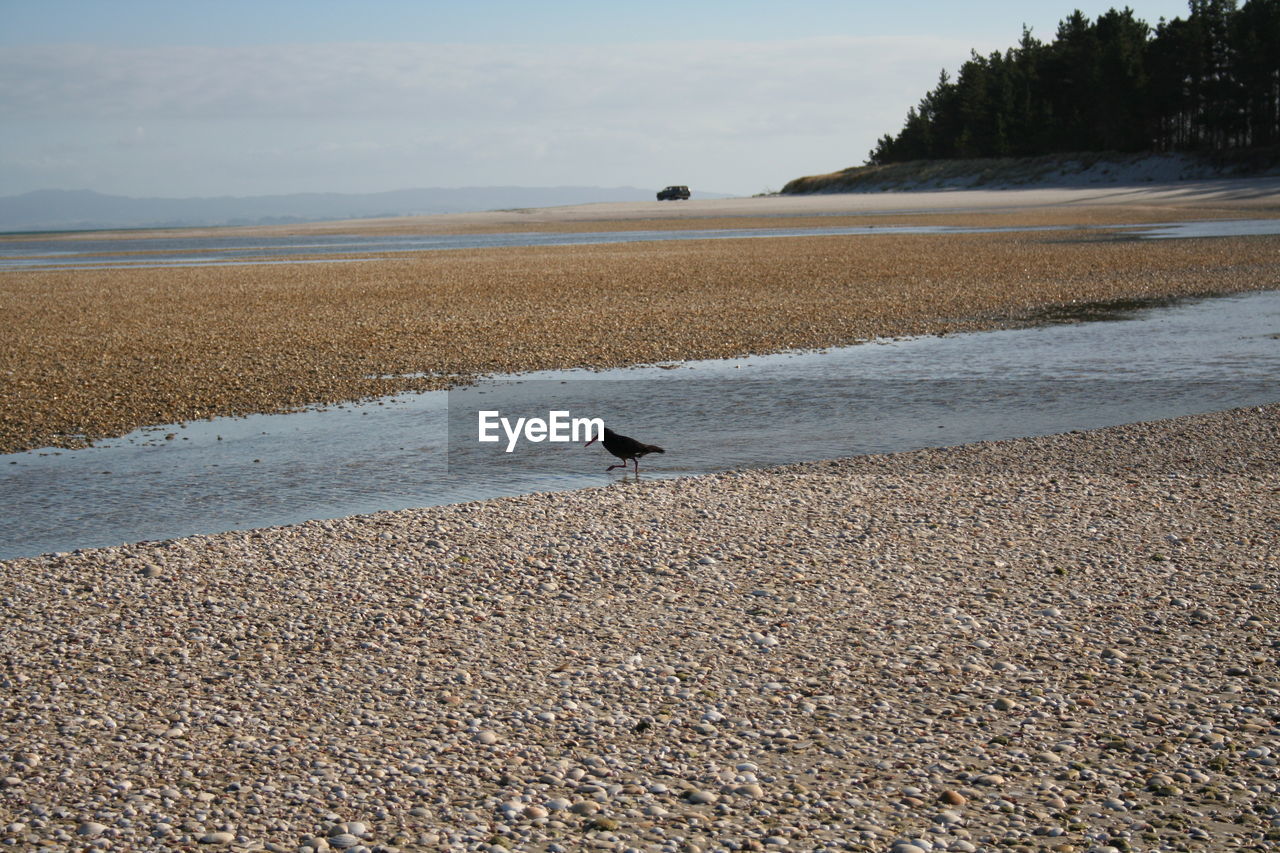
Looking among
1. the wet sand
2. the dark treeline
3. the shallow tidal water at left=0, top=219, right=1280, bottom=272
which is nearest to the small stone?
the wet sand

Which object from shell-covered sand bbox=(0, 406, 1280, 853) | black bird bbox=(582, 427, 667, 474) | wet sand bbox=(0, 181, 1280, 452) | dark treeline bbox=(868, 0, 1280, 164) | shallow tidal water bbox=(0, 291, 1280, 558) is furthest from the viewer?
dark treeline bbox=(868, 0, 1280, 164)

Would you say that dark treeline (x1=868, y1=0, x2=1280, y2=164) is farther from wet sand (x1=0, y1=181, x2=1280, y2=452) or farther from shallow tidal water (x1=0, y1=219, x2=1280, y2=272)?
wet sand (x1=0, y1=181, x2=1280, y2=452)

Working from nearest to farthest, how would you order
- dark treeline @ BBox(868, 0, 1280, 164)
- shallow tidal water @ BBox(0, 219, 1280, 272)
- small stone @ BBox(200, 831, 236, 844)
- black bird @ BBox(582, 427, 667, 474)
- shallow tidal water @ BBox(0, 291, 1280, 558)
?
small stone @ BBox(200, 831, 236, 844) < shallow tidal water @ BBox(0, 291, 1280, 558) < black bird @ BBox(582, 427, 667, 474) < shallow tidal water @ BBox(0, 219, 1280, 272) < dark treeline @ BBox(868, 0, 1280, 164)

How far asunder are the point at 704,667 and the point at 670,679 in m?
0.24

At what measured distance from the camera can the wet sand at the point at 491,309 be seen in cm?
1616

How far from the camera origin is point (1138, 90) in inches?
3376

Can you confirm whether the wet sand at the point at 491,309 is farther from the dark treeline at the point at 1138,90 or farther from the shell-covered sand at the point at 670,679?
the dark treeline at the point at 1138,90

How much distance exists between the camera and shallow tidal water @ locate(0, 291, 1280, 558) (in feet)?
34.3

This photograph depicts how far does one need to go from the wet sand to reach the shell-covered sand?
6.70 meters

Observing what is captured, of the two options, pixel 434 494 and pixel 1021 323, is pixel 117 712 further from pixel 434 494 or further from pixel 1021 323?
pixel 1021 323

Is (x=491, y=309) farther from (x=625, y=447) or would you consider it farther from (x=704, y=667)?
(x=704, y=667)

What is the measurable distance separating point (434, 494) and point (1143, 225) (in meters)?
43.8

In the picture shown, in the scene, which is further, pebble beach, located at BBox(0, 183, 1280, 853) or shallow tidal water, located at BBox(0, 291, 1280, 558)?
shallow tidal water, located at BBox(0, 291, 1280, 558)

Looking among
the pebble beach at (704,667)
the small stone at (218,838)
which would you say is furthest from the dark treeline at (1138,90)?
the small stone at (218,838)
